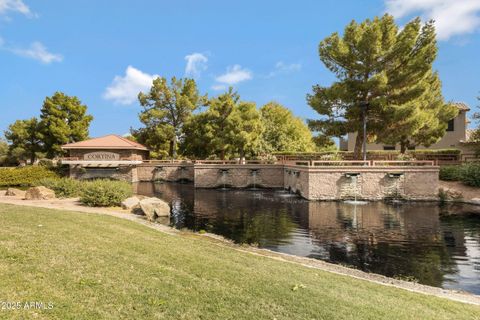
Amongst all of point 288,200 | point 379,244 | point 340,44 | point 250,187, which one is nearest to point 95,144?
point 250,187

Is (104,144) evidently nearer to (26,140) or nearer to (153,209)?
(26,140)

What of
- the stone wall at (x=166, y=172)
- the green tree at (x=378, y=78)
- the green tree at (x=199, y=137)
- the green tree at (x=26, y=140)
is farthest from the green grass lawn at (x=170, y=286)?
the green tree at (x=26, y=140)

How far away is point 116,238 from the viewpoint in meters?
9.41

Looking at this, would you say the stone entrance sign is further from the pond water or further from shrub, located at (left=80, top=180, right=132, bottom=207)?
shrub, located at (left=80, top=180, right=132, bottom=207)

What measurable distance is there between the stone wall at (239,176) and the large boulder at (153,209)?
60.9 feet

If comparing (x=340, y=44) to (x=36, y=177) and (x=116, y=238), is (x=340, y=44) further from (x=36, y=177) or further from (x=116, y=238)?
(x=36, y=177)

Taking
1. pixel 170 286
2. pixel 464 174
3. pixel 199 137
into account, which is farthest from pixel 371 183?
pixel 199 137

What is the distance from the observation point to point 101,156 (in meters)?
43.2

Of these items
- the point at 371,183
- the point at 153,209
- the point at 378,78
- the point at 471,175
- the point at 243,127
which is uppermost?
the point at 378,78

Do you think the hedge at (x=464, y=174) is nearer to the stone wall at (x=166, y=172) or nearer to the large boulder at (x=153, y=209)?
the large boulder at (x=153, y=209)

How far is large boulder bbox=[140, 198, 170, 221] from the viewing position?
706 inches

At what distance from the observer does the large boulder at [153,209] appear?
58.8 feet

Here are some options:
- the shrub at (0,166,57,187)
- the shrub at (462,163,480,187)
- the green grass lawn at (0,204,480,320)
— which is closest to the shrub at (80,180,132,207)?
the green grass lawn at (0,204,480,320)

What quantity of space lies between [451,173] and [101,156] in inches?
1679
